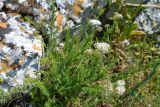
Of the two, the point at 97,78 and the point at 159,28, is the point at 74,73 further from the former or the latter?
the point at 159,28

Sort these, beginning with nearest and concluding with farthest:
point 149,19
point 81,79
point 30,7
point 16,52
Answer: point 81,79 < point 16,52 < point 30,7 < point 149,19

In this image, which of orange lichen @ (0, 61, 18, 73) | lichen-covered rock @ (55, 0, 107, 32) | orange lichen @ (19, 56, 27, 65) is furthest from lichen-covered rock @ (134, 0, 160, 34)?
orange lichen @ (0, 61, 18, 73)

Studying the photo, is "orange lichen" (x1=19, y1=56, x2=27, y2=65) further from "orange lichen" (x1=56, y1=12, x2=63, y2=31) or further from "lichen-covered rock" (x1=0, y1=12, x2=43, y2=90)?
"orange lichen" (x1=56, y1=12, x2=63, y2=31)

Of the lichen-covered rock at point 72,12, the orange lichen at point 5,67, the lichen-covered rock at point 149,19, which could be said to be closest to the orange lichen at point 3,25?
the orange lichen at point 5,67

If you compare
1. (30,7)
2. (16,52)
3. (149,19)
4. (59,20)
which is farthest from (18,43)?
(149,19)

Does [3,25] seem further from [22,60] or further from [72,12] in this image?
[72,12]

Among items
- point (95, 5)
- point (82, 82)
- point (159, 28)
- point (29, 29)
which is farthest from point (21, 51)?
point (159, 28)
